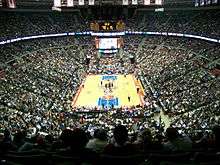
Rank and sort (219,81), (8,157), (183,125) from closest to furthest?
(8,157), (183,125), (219,81)

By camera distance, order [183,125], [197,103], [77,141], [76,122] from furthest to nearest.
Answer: [197,103] < [76,122] < [183,125] < [77,141]

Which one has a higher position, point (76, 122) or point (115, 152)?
point (115, 152)

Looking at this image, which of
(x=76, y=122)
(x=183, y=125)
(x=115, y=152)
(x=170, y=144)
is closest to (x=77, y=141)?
(x=115, y=152)

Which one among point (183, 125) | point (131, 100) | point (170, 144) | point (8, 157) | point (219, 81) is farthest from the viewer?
point (131, 100)

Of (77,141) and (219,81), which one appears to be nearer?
(77,141)

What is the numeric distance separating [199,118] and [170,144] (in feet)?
77.7

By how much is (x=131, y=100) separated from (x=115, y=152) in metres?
39.6

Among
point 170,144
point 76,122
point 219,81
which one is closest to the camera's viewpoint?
point 170,144

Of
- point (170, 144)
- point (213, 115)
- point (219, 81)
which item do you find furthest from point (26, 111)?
point (170, 144)

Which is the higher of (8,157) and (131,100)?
(8,157)

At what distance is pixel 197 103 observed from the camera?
38.7 m

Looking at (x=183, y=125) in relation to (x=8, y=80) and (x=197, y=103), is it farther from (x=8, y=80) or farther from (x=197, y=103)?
(x=8, y=80)

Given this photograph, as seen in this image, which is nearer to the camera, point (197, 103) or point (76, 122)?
point (76, 122)

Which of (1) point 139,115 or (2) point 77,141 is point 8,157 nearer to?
(2) point 77,141
